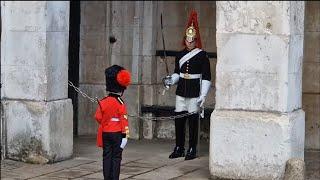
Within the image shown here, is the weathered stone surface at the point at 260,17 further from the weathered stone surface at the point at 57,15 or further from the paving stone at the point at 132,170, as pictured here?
the weathered stone surface at the point at 57,15

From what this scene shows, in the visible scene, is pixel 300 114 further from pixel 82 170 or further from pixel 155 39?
pixel 155 39

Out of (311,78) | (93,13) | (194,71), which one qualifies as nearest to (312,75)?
(311,78)

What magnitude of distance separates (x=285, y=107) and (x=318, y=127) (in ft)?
9.19

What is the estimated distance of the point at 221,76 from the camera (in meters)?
8.97

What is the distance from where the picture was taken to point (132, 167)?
398 inches

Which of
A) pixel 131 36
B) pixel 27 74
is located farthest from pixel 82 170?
pixel 131 36

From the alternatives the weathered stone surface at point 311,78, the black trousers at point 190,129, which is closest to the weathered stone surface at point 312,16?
the weathered stone surface at point 311,78

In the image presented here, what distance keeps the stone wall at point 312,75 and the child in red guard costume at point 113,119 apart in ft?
13.5

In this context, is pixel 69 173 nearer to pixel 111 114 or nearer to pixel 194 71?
pixel 111 114

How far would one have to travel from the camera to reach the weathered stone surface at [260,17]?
862 cm

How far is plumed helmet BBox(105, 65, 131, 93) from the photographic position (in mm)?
7957

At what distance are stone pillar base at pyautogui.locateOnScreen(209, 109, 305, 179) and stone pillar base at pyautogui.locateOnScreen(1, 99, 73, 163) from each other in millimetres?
2350

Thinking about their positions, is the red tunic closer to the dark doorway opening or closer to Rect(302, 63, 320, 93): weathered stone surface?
Rect(302, 63, 320, 93): weathered stone surface

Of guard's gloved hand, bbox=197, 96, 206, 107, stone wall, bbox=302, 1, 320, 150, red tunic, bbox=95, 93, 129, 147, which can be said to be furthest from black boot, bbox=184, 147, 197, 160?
red tunic, bbox=95, 93, 129, 147
